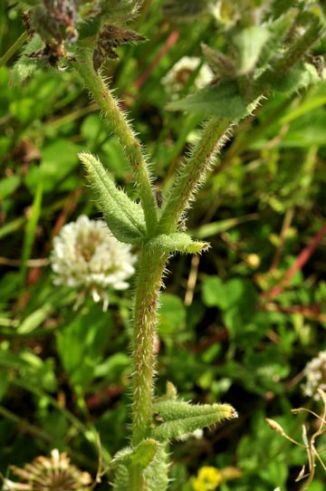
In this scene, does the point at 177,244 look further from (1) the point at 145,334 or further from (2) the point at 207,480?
(2) the point at 207,480

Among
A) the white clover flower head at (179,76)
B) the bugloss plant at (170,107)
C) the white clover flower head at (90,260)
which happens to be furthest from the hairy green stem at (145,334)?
the white clover flower head at (179,76)

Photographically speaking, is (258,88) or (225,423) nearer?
(258,88)

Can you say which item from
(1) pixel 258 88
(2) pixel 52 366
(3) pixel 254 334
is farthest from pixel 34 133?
(1) pixel 258 88

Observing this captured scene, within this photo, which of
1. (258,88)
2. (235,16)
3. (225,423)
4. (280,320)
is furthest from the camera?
(280,320)

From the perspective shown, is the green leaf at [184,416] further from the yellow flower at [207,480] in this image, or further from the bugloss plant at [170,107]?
the yellow flower at [207,480]

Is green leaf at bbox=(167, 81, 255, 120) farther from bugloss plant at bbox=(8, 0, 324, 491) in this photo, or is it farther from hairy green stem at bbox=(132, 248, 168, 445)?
hairy green stem at bbox=(132, 248, 168, 445)

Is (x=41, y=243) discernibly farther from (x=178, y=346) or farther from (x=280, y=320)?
Answer: (x=280, y=320)

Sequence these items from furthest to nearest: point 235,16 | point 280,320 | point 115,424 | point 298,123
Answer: point 298,123
point 280,320
point 115,424
point 235,16

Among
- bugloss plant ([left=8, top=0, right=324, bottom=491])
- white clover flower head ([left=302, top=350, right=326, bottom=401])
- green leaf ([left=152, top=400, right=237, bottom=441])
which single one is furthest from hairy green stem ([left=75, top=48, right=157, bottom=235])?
white clover flower head ([left=302, top=350, right=326, bottom=401])
